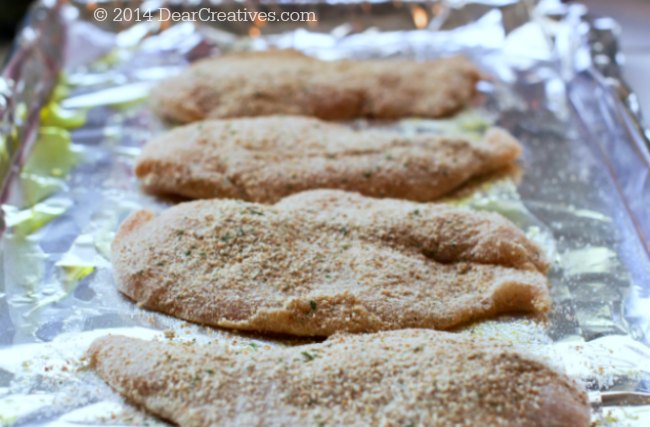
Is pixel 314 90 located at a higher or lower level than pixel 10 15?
lower

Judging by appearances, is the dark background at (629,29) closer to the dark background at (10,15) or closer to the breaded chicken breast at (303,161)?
the dark background at (10,15)

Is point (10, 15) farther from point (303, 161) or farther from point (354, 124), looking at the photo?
point (303, 161)

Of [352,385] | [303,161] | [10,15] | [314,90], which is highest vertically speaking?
[10,15]

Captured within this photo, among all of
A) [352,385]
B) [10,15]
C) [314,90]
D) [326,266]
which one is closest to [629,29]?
[314,90]

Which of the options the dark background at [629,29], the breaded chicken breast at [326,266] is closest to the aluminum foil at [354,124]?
the breaded chicken breast at [326,266]

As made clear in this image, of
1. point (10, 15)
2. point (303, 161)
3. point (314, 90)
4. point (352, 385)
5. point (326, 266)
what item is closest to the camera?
point (352, 385)

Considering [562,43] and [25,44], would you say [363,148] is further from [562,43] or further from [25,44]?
[25,44]

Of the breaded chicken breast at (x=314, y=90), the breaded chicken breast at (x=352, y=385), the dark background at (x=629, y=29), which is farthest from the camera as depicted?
the dark background at (x=629, y=29)
